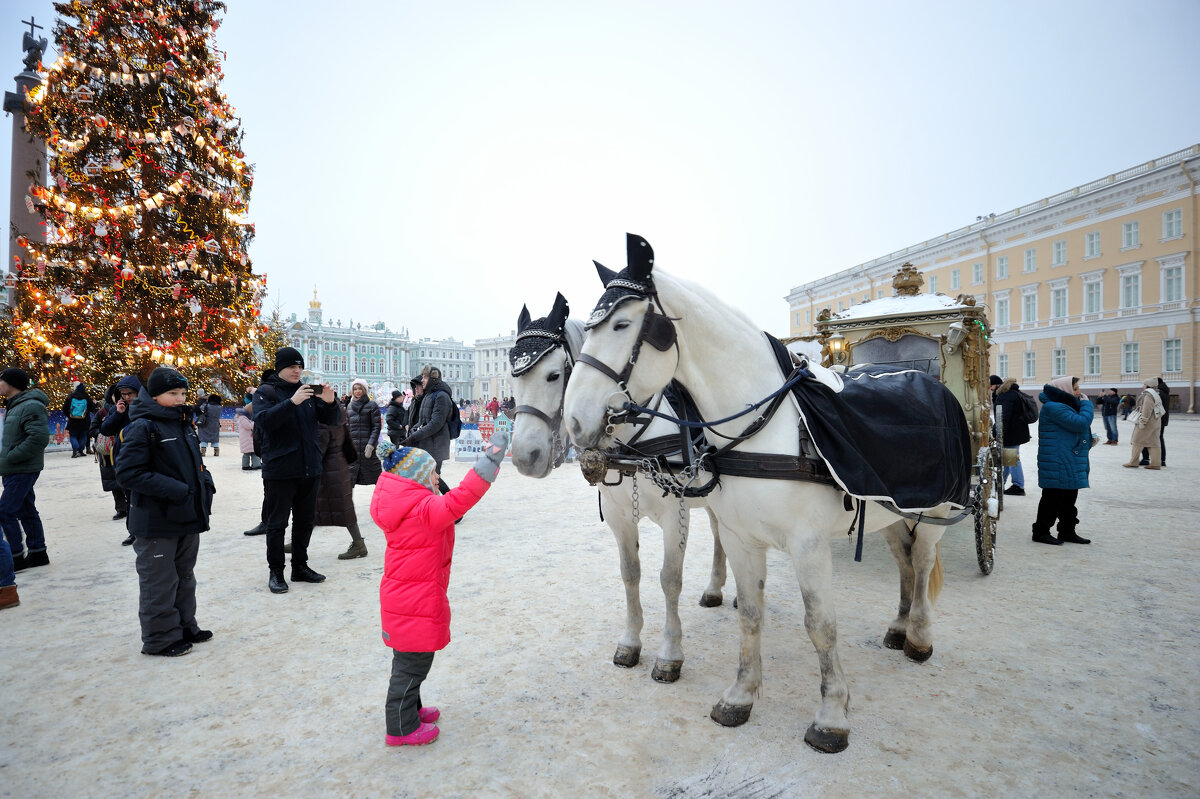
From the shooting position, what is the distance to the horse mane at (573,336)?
3148 mm

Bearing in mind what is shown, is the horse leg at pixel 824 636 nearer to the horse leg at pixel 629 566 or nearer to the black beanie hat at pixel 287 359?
the horse leg at pixel 629 566

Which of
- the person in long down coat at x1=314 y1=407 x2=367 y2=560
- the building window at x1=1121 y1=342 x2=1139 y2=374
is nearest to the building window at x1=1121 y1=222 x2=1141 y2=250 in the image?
the building window at x1=1121 y1=342 x2=1139 y2=374

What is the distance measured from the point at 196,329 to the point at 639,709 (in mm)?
13997

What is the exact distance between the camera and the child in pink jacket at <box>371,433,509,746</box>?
7.69 ft

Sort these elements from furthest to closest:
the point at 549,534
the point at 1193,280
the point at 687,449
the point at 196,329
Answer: the point at 1193,280
the point at 196,329
the point at 549,534
the point at 687,449

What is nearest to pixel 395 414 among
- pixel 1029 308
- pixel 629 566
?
pixel 629 566

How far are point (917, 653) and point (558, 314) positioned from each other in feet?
9.55

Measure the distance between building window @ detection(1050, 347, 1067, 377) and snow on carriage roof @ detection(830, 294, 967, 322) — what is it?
1277 inches

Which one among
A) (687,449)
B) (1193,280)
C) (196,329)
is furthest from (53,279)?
(1193,280)

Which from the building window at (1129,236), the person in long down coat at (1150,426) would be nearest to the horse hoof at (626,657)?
the person in long down coat at (1150,426)

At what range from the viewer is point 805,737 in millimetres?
2439

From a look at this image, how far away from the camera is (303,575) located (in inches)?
190

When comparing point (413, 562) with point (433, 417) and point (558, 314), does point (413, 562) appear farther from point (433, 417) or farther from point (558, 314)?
point (433, 417)

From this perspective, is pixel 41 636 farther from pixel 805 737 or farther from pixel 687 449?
pixel 805 737
